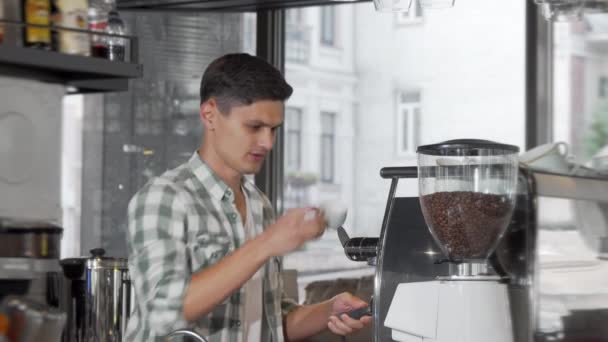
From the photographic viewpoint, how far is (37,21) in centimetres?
158

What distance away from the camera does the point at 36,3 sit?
161cm

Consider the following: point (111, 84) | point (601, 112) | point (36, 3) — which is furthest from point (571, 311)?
point (601, 112)

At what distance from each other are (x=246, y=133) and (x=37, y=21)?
1.68ft

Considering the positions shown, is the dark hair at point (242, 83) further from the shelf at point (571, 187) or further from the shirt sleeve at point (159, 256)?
the shelf at point (571, 187)

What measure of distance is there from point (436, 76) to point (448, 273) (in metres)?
2.53

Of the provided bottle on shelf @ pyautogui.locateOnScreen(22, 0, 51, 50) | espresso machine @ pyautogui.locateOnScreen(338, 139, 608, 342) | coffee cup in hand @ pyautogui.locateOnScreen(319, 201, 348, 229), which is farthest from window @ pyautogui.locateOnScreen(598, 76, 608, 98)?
bottle on shelf @ pyautogui.locateOnScreen(22, 0, 51, 50)

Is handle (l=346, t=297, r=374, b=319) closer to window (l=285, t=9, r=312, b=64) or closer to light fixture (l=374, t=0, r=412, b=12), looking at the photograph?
light fixture (l=374, t=0, r=412, b=12)

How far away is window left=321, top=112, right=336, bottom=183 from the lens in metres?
4.51

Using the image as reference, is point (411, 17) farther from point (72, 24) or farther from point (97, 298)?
point (72, 24)

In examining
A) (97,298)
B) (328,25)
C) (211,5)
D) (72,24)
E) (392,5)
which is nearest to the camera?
(72,24)

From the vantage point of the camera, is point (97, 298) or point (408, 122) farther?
point (408, 122)

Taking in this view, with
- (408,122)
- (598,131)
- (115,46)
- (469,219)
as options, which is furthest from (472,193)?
(408,122)

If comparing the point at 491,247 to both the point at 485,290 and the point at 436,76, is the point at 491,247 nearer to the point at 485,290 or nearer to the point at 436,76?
the point at 485,290

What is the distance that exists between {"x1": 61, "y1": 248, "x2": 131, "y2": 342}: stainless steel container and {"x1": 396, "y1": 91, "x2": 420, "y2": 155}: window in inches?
86.4
